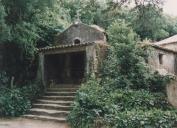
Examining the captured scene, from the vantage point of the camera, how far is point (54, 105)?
1700cm

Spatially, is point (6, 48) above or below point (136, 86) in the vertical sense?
above

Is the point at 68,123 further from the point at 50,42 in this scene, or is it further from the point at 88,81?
the point at 50,42

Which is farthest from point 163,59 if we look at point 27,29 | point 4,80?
point 4,80

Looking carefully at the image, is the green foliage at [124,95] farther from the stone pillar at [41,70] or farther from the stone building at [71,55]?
the stone pillar at [41,70]

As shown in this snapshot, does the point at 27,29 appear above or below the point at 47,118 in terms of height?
above

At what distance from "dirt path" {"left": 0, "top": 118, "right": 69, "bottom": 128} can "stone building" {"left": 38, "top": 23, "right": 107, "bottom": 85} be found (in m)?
4.56

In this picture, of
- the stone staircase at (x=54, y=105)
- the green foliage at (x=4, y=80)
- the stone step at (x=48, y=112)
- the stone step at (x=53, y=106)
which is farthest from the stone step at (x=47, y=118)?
the green foliage at (x=4, y=80)

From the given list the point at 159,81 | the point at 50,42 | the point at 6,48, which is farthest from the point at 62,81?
the point at 159,81

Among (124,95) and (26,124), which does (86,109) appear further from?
(26,124)

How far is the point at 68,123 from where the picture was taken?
14.8 meters

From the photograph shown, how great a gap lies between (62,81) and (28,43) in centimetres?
427

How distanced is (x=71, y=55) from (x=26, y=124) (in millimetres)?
9267

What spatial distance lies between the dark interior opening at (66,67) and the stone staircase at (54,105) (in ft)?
8.83

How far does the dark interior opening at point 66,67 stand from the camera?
22.3 m
